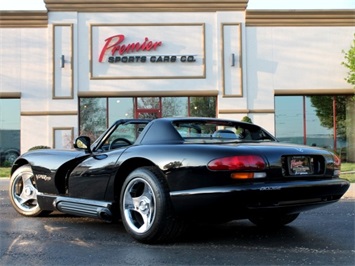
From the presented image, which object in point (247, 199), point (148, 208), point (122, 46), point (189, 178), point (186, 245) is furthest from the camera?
point (122, 46)

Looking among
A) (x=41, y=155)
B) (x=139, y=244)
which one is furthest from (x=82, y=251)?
(x=41, y=155)

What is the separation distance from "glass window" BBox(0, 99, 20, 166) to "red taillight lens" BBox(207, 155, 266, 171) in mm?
16806

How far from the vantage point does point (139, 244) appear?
13.9 feet

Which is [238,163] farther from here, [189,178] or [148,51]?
[148,51]

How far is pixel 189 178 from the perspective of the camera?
159 inches

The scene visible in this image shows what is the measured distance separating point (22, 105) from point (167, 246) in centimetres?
1610

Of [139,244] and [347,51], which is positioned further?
[347,51]

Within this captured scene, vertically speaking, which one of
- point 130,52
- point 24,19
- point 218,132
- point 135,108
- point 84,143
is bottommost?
point 84,143

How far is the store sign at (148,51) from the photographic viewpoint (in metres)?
19.0

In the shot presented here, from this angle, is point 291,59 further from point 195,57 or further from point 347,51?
point 195,57

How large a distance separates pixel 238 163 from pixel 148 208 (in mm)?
1015

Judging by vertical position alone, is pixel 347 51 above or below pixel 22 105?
above

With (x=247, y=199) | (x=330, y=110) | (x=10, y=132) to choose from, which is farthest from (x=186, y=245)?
(x=330, y=110)

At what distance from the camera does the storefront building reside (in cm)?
1891
